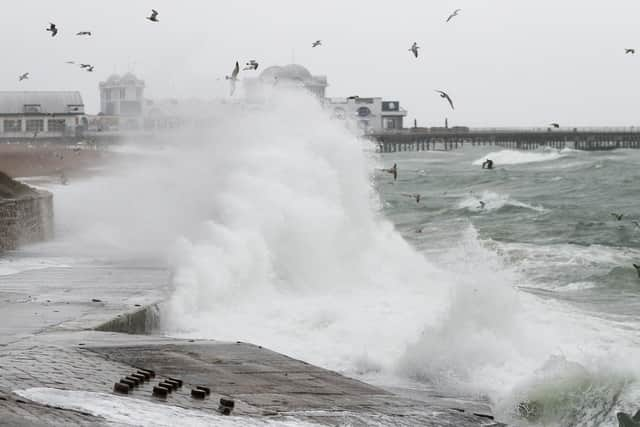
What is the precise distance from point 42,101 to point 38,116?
237 centimetres

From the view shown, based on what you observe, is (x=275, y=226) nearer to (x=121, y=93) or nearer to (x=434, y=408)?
(x=434, y=408)

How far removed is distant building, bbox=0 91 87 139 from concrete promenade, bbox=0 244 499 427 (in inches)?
3513

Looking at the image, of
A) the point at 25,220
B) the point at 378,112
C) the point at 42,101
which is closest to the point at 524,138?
the point at 378,112

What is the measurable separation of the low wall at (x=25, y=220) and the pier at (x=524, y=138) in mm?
91541

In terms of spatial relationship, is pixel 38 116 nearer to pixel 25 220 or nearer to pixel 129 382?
pixel 25 220

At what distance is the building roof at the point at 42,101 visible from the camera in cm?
10012

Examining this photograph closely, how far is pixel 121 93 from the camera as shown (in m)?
125

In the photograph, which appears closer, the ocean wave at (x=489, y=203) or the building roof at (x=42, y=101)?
the ocean wave at (x=489, y=203)

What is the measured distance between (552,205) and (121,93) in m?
90.8

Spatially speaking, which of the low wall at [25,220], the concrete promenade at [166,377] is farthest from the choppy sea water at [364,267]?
the concrete promenade at [166,377]

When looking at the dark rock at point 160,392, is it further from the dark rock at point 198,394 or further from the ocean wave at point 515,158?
the ocean wave at point 515,158

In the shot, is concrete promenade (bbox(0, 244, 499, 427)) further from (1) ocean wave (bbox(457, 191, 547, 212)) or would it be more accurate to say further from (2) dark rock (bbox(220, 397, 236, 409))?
(1) ocean wave (bbox(457, 191, 547, 212))

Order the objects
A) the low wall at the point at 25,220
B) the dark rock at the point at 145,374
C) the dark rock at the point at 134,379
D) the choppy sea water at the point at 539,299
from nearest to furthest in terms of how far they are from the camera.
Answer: the dark rock at the point at 134,379 < the dark rock at the point at 145,374 < the choppy sea water at the point at 539,299 < the low wall at the point at 25,220

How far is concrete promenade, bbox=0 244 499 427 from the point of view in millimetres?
7023
